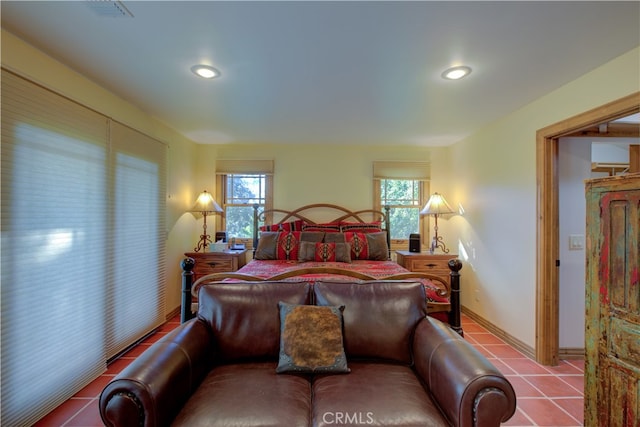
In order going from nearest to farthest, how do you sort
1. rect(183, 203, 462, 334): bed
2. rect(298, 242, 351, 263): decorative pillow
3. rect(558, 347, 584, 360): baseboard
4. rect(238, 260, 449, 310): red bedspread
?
1. rect(183, 203, 462, 334): bed
2. rect(238, 260, 449, 310): red bedspread
3. rect(558, 347, 584, 360): baseboard
4. rect(298, 242, 351, 263): decorative pillow

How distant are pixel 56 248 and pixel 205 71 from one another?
1639 millimetres

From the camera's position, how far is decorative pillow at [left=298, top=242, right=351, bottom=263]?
3648mm

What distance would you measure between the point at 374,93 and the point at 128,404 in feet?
8.67

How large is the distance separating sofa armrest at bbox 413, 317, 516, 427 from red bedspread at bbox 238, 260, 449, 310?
979 millimetres

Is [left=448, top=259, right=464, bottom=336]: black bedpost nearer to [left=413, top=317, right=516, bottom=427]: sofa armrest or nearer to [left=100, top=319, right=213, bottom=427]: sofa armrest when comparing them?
[left=413, top=317, right=516, bottom=427]: sofa armrest

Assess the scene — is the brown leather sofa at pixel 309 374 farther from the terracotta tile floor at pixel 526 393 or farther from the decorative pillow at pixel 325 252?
the decorative pillow at pixel 325 252

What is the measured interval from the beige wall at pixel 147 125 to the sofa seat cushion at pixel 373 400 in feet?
8.39

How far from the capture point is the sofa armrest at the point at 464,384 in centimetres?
121

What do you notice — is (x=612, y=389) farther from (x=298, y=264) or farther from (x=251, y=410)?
(x=298, y=264)

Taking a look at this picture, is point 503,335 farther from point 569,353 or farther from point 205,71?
point 205,71

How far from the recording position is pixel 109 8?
155 centimetres

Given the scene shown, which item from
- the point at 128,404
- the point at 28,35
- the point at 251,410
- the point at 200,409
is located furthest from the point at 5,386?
the point at 28,35

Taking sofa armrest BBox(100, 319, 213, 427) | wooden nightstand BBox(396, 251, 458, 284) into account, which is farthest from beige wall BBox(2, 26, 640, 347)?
sofa armrest BBox(100, 319, 213, 427)

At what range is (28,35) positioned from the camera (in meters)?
1.82
